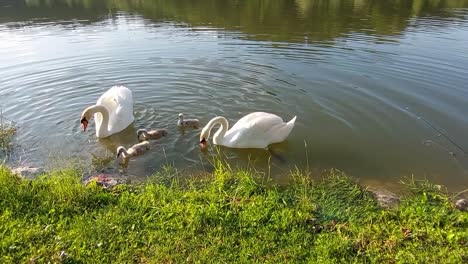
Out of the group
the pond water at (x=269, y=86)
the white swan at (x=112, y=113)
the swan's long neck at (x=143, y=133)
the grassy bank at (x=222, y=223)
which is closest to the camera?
the grassy bank at (x=222, y=223)

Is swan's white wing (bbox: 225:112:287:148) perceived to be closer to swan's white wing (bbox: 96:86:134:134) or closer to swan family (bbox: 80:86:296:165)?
swan family (bbox: 80:86:296:165)

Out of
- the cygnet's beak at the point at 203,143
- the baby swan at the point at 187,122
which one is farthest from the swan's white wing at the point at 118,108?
the cygnet's beak at the point at 203,143

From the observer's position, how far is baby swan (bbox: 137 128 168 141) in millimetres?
9727

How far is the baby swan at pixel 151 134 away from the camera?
31.9 ft

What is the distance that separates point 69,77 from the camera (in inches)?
572

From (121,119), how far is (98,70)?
19.1 ft

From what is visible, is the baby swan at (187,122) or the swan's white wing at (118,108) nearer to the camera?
the baby swan at (187,122)

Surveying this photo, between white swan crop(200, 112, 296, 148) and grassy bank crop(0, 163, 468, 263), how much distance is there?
1.88 m

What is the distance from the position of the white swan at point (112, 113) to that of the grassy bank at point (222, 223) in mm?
2796

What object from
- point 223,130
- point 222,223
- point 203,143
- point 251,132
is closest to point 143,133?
point 203,143

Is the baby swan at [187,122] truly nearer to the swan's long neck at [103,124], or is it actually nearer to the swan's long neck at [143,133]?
the swan's long neck at [143,133]

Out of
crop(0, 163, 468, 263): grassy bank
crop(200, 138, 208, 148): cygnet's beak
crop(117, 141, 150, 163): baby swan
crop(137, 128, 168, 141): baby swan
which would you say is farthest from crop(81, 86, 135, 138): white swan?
crop(0, 163, 468, 263): grassy bank

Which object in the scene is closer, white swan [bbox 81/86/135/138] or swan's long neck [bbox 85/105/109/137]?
white swan [bbox 81/86/135/138]

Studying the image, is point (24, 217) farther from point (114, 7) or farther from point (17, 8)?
point (17, 8)
